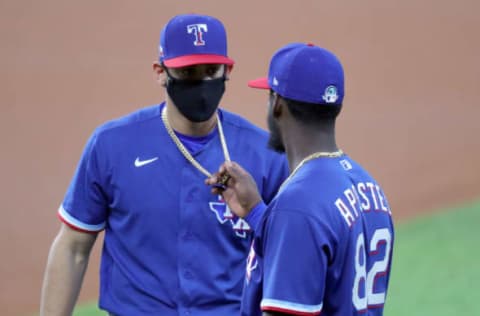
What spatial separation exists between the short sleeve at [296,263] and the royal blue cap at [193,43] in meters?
1.01

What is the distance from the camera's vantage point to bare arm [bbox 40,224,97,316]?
12.1 ft

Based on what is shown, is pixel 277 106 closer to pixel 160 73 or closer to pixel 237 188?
pixel 237 188

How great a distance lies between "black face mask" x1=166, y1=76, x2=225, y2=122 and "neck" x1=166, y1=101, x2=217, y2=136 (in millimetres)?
36

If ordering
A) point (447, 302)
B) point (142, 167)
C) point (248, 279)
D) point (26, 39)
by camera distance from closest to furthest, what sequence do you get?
point (248, 279), point (142, 167), point (447, 302), point (26, 39)

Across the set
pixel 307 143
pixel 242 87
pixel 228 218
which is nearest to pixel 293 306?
pixel 307 143

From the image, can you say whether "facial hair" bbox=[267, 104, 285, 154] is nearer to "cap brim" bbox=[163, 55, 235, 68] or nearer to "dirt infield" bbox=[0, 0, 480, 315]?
"cap brim" bbox=[163, 55, 235, 68]

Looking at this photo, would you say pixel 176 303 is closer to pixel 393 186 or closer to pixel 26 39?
pixel 26 39

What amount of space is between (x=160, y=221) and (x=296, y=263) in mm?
991

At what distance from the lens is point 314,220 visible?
105 inches

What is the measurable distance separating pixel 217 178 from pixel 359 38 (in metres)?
5.37

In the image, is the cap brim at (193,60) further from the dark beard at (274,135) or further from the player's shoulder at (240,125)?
the dark beard at (274,135)

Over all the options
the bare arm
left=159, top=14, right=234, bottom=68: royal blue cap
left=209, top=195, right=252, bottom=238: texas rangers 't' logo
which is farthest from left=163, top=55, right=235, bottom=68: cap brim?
the bare arm

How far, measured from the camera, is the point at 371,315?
294 centimetres

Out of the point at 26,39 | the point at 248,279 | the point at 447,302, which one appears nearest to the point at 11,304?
the point at 26,39
